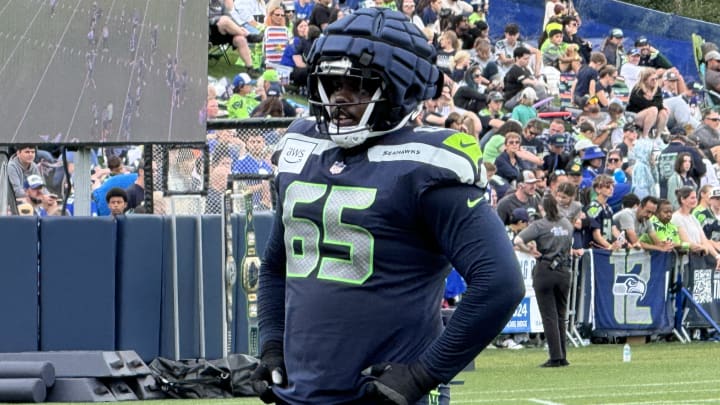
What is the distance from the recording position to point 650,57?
97.0 feet

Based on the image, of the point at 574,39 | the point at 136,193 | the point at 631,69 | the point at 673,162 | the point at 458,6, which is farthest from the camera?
the point at 574,39

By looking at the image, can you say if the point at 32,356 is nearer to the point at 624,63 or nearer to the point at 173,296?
the point at 173,296

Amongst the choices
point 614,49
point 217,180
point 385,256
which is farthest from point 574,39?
point 385,256

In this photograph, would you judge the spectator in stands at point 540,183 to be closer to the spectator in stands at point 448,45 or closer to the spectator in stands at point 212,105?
the spectator in stands at point 212,105

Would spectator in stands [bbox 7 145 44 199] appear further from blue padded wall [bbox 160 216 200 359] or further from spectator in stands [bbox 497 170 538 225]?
spectator in stands [bbox 497 170 538 225]

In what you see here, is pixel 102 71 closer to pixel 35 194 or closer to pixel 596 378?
pixel 35 194

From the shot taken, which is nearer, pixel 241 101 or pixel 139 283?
pixel 139 283

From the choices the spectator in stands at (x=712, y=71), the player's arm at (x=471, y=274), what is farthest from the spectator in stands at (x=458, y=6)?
the player's arm at (x=471, y=274)

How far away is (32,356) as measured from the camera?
13195mm

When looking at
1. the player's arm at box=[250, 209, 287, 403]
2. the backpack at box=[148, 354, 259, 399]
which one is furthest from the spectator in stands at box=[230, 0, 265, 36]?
the player's arm at box=[250, 209, 287, 403]

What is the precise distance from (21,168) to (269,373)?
41.7 ft

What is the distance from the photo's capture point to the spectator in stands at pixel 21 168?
16625 mm

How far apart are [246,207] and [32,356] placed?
2.31 meters

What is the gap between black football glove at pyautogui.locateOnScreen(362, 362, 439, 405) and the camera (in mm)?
4133
